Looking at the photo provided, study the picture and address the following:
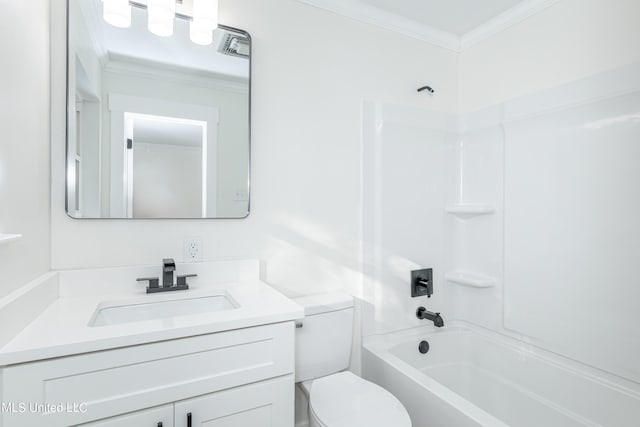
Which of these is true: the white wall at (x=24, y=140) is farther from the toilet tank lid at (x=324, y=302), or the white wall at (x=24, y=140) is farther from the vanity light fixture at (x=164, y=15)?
the toilet tank lid at (x=324, y=302)

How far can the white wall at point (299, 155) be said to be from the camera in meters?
1.57

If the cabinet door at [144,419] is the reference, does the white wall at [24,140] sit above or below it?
above

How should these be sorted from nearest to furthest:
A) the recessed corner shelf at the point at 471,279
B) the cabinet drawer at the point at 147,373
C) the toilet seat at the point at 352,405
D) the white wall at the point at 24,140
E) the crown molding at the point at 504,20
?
the cabinet drawer at the point at 147,373 < the white wall at the point at 24,140 < the toilet seat at the point at 352,405 < the crown molding at the point at 504,20 < the recessed corner shelf at the point at 471,279

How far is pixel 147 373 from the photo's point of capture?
98 centimetres

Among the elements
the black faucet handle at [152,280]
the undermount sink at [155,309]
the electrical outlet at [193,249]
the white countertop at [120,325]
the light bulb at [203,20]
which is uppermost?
A: the light bulb at [203,20]

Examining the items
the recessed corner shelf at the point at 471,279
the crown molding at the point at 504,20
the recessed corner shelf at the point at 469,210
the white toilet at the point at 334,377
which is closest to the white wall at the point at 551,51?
the crown molding at the point at 504,20

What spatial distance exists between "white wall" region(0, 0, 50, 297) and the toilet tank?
106cm

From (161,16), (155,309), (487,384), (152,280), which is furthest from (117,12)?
(487,384)

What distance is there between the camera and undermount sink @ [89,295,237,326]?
50.3 inches

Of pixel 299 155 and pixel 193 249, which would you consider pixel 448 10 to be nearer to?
pixel 299 155

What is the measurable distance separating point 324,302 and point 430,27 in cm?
181

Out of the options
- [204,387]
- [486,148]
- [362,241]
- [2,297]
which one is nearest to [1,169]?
[2,297]

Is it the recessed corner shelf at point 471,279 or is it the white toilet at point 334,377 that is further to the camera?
the recessed corner shelf at point 471,279

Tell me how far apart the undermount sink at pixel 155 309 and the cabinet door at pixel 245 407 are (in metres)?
0.31
